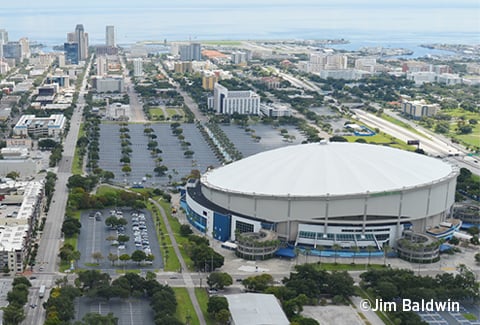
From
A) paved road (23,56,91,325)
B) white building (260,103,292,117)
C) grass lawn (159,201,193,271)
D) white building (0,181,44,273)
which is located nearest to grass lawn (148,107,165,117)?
white building (260,103,292,117)

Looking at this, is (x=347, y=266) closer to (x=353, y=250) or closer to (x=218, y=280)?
(x=353, y=250)

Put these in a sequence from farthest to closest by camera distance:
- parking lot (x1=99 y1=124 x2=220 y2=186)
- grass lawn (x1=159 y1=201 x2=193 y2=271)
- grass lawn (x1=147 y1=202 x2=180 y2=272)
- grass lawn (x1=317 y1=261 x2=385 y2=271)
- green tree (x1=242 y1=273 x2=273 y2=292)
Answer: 1. parking lot (x1=99 y1=124 x2=220 y2=186)
2. grass lawn (x1=159 y1=201 x2=193 y2=271)
3. grass lawn (x1=317 y1=261 x2=385 y2=271)
4. grass lawn (x1=147 y1=202 x2=180 y2=272)
5. green tree (x1=242 y1=273 x2=273 y2=292)

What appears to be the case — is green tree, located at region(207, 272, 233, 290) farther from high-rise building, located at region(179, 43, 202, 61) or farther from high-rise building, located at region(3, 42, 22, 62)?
high-rise building, located at region(3, 42, 22, 62)

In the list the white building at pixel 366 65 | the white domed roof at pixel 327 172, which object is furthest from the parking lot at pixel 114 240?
the white building at pixel 366 65

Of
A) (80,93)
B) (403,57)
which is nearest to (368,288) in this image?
(80,93)

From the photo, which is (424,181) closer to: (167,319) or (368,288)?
(368,288)

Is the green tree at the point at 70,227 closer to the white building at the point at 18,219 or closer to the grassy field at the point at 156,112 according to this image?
the white building at the point at 18,219
